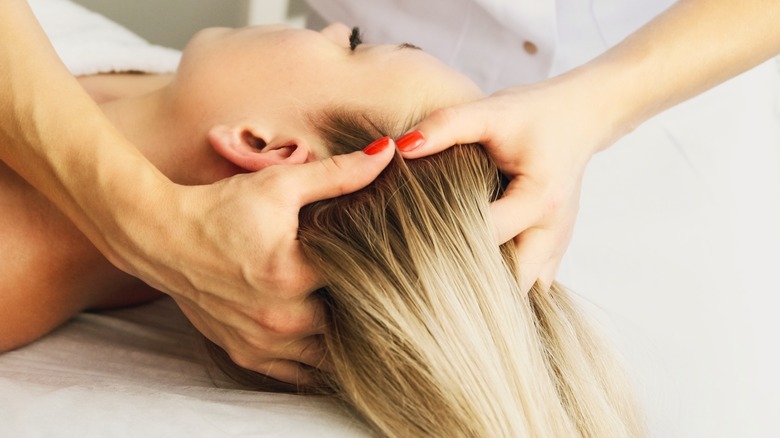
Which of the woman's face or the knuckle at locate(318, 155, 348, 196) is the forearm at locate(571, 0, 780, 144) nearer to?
the woman's face

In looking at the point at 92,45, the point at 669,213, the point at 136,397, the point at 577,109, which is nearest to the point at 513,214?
the point at 577,109

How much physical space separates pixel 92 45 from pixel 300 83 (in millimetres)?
458

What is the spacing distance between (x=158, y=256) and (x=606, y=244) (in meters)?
0.66

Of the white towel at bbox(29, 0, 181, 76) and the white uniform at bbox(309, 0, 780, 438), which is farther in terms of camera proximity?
the white towel at bbox(29, 0, 181, 76)

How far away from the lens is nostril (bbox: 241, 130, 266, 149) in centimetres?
87

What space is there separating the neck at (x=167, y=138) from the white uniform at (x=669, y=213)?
0.39m

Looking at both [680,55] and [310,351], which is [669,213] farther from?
[310,351]

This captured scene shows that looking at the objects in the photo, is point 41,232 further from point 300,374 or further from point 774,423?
point 774,423

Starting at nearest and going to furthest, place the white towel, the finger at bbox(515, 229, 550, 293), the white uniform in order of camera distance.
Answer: the finger at bbox(515, 229, 550, 293) < the white uniform < the white towel

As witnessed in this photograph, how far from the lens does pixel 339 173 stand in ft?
2.36

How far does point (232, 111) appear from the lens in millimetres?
893

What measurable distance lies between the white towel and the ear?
39 cm

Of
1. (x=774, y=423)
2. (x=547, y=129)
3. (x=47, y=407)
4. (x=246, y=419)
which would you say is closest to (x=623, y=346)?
(x=774, y=423)

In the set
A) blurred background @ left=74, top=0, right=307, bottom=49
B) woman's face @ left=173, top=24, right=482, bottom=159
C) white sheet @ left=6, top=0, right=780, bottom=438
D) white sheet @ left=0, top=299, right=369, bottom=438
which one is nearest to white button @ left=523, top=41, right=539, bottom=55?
white sheet @ left=6, top=0, right=780, bottom=438
